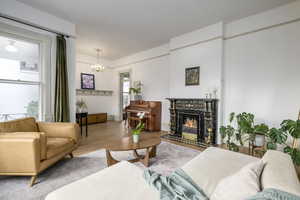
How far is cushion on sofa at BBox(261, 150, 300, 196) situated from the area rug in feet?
4.92

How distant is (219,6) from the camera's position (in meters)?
3.03

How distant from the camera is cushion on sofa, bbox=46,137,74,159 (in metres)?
2.12

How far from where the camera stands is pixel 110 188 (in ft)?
3.65

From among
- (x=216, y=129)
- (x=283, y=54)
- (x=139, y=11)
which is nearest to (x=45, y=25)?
(x=139, y=11)

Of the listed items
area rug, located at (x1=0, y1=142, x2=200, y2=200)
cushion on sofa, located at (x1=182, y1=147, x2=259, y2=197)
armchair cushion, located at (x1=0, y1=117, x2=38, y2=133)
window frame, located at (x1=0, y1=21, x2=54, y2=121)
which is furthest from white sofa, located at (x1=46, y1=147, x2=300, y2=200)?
window frame, located at (x1=0, y1=21, x2=54, y2=121)

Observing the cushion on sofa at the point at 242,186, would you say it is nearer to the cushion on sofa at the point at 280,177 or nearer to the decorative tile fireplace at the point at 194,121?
the cushion on sofa at the point at 280,177

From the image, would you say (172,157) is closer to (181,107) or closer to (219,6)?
(181,107)

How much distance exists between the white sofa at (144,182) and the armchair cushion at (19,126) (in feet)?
6.15

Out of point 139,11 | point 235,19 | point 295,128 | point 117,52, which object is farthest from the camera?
point 117,52

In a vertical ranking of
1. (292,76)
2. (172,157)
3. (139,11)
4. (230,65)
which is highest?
(139,11)

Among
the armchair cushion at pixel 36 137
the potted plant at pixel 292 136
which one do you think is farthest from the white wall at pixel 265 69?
the armchair cushion at pixel 36 137

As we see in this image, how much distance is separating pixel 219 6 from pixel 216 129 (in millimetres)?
2891

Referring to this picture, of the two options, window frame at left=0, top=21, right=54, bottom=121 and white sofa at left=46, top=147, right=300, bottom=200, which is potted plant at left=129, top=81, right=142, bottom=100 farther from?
white sofa at left=46, top=147, right=300, bottom=200

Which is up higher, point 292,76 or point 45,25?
point 45,25
